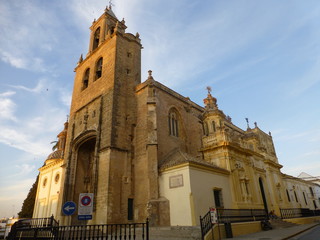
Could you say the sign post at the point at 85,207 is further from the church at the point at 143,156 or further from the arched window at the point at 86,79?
the arched window at the point at 86,79

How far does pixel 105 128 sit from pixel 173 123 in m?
6.25

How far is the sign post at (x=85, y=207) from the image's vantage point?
24.7 ft

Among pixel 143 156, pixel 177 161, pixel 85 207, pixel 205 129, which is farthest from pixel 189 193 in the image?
pixel 205 129

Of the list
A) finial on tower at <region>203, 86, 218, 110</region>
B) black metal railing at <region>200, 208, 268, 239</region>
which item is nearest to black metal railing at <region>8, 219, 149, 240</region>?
black metal railing at <region>200, 208, 268, 239</region>

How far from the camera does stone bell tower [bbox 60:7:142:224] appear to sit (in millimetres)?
15977

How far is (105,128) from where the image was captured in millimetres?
18094

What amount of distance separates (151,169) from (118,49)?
465 inches

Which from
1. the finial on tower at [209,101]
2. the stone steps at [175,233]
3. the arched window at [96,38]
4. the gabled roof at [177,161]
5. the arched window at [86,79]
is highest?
the arched window at [96,38]

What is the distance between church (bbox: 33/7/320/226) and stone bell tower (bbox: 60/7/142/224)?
0.24 ft

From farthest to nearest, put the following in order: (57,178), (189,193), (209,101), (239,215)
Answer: (57,178) < (209,101) < (239,215) < (189,193)

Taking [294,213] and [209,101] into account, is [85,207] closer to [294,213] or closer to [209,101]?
[209,101]

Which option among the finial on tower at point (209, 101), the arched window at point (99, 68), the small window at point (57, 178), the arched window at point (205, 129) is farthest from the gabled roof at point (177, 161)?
the small window at point (57, 178)

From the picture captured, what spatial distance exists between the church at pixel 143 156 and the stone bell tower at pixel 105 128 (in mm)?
72

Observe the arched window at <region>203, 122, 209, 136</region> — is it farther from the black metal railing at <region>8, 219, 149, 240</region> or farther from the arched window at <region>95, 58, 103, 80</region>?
the arched window at <region>95, 58, 103, 80</region>
